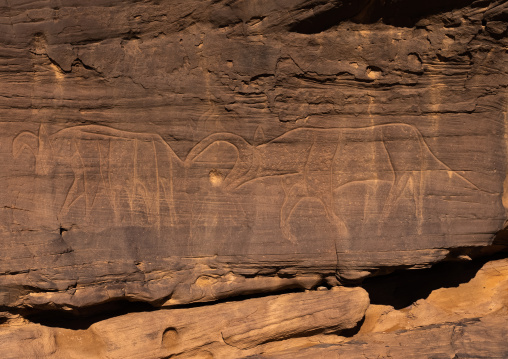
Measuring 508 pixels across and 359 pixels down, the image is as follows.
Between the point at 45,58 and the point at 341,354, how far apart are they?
3647mm

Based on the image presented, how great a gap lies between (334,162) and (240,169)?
2.86 feet

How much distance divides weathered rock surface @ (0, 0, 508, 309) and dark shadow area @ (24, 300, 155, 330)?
29 centimetres

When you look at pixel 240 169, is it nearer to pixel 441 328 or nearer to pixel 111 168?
pixel 111 168

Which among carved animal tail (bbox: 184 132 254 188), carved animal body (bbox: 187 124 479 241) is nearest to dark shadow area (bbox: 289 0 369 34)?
carved animal body (bbox: 187 124 479 241)

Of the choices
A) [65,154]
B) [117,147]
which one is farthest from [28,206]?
[117,147]

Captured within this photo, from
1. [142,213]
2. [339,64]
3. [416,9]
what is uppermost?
[416,9]

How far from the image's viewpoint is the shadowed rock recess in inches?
173

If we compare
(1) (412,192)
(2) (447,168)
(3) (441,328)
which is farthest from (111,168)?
(3) (441,328)

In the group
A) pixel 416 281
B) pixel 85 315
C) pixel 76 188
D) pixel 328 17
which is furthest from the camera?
pixel 416 281

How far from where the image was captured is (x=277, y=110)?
4.54 metres

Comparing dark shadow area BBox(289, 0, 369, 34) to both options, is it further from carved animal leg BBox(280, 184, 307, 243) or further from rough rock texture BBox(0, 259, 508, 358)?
rough rock texture BBox(0, 259, 508, 358)

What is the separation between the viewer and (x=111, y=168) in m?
4.56

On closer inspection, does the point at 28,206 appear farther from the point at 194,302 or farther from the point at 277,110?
the point at 277,110

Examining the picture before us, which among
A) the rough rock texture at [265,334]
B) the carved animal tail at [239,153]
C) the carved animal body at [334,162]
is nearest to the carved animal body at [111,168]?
the carved animal tail at [239,153]
